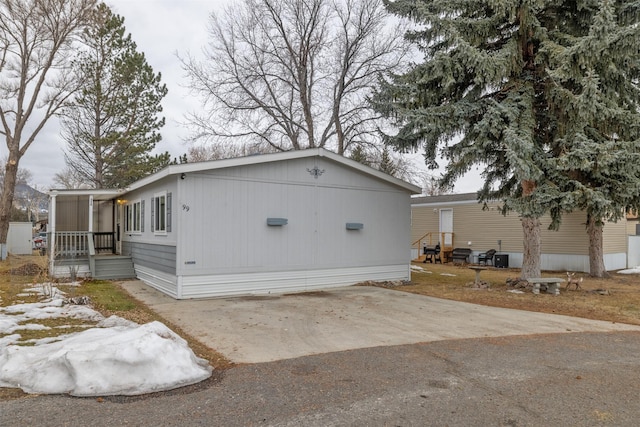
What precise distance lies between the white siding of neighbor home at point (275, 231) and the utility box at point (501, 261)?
23.0ft

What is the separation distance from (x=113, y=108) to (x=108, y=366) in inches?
817

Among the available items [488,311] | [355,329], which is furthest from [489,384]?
[488,311]

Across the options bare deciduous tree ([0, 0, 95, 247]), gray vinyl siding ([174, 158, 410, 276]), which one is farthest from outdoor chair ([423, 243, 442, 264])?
bare deciduous tree ([0, 0, 95, 247])

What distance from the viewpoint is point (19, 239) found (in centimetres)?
2428

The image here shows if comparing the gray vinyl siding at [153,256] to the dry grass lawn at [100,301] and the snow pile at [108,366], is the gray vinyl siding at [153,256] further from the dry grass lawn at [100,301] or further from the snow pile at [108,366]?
the snow pile at [108,366]

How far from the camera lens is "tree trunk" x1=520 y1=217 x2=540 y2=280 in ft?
36.0

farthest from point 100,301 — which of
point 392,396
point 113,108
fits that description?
point 113,108

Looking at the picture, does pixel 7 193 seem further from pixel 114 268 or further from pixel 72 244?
pixel 114 268

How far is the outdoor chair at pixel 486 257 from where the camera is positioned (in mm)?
18319

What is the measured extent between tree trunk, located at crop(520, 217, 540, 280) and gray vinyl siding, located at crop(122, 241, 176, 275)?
861 cm

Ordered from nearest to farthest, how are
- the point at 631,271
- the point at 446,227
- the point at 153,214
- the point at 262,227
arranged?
the point at 262,227 < the point at 153,214 < the point at 631,271 < the point at 446,227

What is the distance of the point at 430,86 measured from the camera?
11.1 metres

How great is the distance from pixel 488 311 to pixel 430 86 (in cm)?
598

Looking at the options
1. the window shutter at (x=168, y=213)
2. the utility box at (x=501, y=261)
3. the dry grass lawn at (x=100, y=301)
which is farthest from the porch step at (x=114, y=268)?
the utility box at (x=501, y=261)
